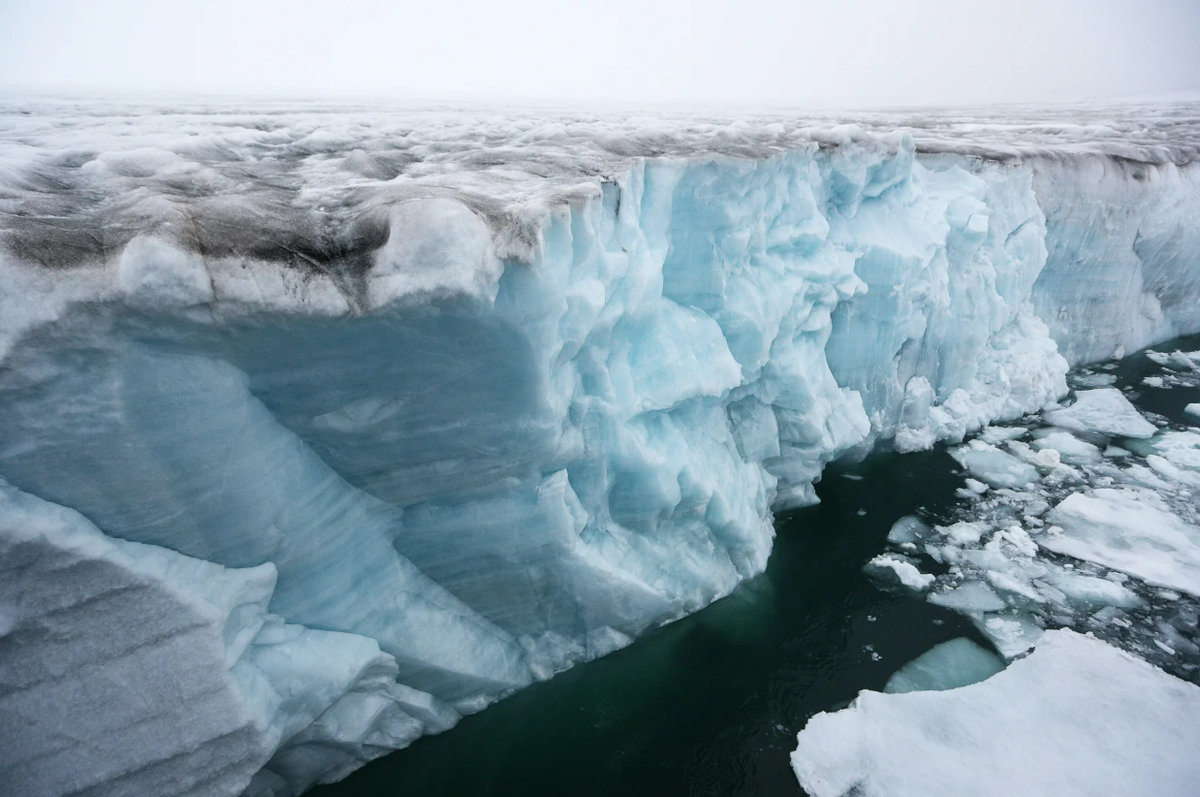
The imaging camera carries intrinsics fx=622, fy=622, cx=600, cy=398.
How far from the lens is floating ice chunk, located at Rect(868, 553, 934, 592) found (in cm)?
505

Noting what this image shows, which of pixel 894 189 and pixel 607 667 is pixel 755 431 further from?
pixel 894 189

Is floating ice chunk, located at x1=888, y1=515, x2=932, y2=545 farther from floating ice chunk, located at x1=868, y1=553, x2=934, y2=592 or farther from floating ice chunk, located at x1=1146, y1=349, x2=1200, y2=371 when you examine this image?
floating ice chunk, located at x1=1146, y1=349, x2=1200, y2=371

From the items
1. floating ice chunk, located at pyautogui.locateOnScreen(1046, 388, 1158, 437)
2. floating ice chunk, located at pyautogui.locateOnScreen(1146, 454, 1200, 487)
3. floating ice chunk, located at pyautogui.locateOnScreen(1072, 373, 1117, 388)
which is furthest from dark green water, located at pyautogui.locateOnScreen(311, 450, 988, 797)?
floating ice chunk, located at pyautogui.locateOnScreen(1072, 373, 1117, 388)

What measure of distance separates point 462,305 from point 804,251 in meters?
4.05

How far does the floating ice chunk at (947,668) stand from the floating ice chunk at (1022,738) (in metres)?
0.10

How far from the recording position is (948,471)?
6.62 metres

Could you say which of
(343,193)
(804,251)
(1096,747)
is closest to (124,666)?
(343,193)

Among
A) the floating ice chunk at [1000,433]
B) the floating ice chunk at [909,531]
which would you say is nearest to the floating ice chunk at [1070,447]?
the floating ice chunk at [1000,433]

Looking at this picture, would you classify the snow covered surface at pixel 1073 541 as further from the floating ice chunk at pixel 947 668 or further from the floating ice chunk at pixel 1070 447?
the floating ice chunk at pixel 947 668

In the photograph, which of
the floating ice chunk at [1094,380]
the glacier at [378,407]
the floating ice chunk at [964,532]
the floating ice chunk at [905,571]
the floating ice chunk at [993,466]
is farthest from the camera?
the floating ice chunk at [1094,380]

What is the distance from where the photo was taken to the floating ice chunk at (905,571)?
5.05 metres

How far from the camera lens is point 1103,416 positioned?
24.9ft

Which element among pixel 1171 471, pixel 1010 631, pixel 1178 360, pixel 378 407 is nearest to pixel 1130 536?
pixel 1171 471

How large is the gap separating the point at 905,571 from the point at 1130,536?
2169 millimetres
